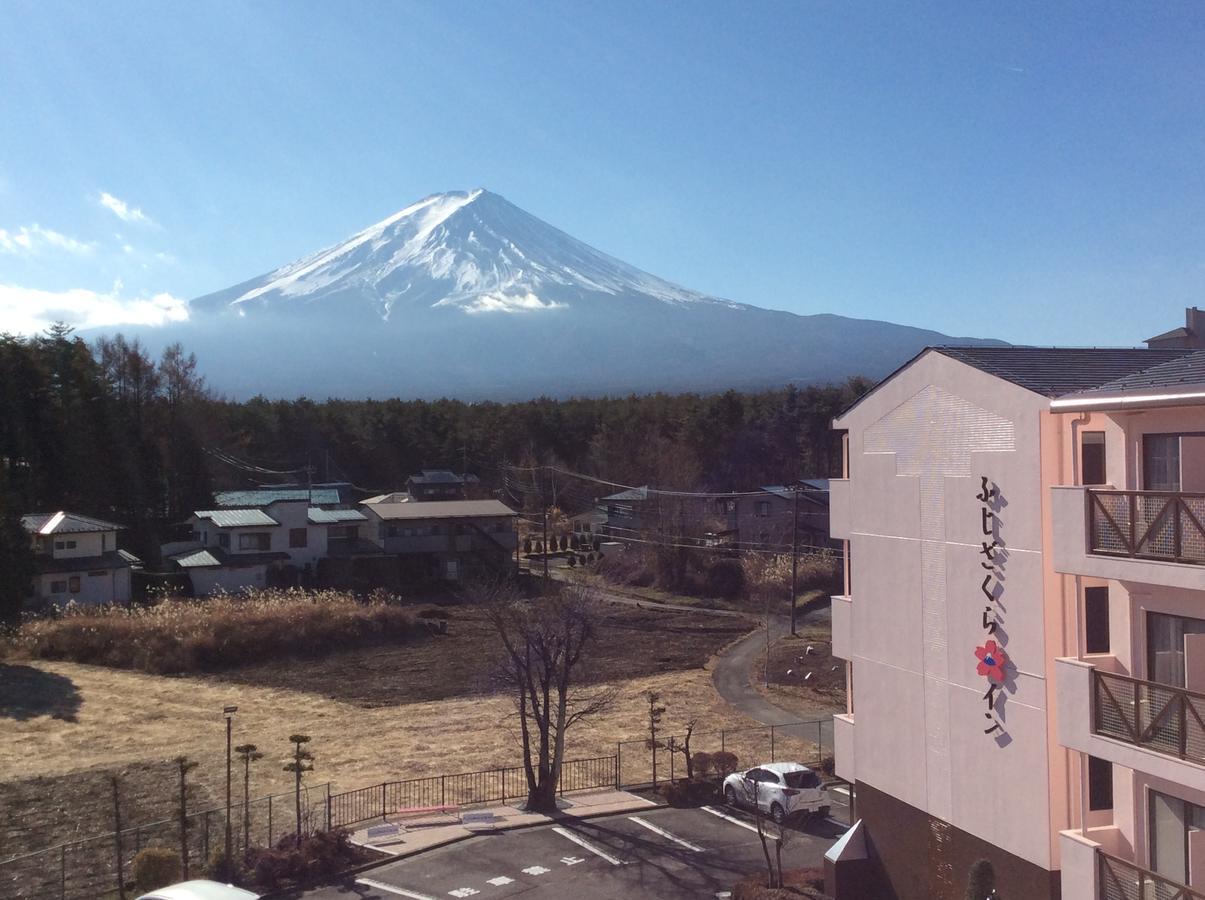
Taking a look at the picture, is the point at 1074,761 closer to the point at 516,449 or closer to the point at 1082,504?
the point at 1082,504

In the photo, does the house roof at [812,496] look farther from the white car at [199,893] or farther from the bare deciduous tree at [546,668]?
the white car at [199,893]

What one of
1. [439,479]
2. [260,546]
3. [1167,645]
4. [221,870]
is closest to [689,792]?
[221,870]

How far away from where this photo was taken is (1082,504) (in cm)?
760

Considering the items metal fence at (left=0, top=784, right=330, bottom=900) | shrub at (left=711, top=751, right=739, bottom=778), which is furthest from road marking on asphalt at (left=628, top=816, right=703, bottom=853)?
metal fence at (left=0, top=784, right=330, bottom=900)

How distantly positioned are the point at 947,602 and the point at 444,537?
30.5 meters

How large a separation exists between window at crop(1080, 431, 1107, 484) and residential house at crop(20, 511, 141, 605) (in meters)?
29.0

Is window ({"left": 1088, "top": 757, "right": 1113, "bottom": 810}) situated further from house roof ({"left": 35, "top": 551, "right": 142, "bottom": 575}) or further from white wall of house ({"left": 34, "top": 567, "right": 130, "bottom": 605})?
house roof ({"left": 35, "top": 551, "right": 142, "bottom": 575})

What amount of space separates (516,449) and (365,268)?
11887 centimetres

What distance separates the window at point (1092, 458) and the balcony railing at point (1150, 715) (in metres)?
1.83

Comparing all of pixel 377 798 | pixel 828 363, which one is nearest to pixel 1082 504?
pixel 377 798

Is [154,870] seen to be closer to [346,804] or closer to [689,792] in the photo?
[346,804]

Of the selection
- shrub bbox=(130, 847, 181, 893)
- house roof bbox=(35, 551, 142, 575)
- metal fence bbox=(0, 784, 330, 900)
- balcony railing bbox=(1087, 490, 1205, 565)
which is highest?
balcony railing bbox=(1087, 490, 1205, 565)

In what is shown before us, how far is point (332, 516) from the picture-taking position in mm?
38094

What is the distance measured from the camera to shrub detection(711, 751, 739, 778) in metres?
16.0
